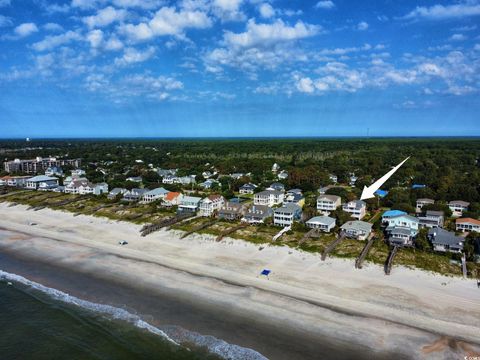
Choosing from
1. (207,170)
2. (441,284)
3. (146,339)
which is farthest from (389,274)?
(207,170)

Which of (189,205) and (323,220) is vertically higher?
(323,220)

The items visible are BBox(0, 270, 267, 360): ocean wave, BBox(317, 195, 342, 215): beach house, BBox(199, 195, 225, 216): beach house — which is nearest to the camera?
BBox(0, 270, 267, 360): ocean wave

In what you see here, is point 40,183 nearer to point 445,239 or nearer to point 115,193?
point 115,193

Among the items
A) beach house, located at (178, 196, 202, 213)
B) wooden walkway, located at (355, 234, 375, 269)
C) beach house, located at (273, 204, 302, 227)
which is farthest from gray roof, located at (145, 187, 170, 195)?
wooden walkway, located at (355, 234, 375, 269)

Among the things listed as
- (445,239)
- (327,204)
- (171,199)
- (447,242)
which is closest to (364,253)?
(447,242)

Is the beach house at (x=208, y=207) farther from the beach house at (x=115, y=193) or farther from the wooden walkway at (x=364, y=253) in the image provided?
the wooden walkway at (x=364, y=253)

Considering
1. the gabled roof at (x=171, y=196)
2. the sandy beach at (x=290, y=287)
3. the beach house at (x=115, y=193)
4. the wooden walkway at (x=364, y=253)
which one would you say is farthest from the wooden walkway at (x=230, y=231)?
the beach house at (x=115, y=193)

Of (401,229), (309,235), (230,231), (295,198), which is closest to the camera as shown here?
(401,229)

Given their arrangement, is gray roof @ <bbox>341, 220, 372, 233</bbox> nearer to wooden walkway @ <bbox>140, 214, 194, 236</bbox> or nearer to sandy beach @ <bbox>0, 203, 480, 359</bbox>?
sandy beach @ <bbox>0, 203, 480, 359</bbox>
